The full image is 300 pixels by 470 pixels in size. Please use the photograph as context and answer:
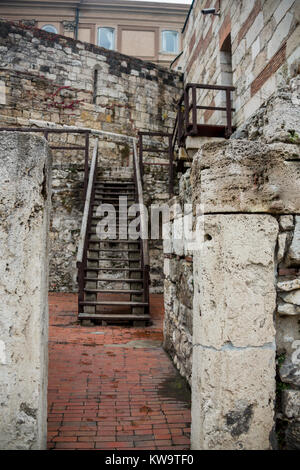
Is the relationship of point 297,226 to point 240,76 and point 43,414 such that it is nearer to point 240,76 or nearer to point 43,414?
point 43,414

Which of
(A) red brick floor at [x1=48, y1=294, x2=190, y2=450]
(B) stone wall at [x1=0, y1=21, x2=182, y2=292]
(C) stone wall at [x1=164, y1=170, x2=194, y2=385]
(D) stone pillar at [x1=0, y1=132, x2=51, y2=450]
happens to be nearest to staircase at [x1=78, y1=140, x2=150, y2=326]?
(A) red brick floor at [x1=48, y1=294, x2=190, y2=450]

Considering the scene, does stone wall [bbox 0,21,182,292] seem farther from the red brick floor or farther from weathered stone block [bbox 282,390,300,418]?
weathered stone block [bbox 282,390,300,418]

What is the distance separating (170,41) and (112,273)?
17066 millimetres

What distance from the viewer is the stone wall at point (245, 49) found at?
5.55 metres

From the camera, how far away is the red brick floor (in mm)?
2434

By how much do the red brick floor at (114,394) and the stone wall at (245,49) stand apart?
172 inches

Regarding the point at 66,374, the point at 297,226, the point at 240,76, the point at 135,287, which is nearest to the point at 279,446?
the point at 297,226

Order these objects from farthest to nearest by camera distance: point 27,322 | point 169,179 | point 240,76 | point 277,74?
point 169,179 < point 240,76 < point 277,74 < point 27,322

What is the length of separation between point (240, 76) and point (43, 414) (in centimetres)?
728

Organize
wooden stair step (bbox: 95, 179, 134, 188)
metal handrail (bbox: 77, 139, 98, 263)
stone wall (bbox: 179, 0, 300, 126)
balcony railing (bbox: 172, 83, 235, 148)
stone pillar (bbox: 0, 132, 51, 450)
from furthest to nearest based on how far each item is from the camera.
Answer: wooden stair step (bbox: 95, 179, 134, 188)
balcony railing (bbox: 172, 83, 235, 148)
metal handrail (bbox: 77, 139, 98, 263)
stone wall (bbox: 179, 0, 300, 126)
stone pillar (bbox: 0, 132, 51, 450)

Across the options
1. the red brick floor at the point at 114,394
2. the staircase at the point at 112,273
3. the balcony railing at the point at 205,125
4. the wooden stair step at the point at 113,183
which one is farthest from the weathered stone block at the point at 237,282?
the wooden stair step at the point at 113,183

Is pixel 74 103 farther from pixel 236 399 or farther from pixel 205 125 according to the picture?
pixel 236 399

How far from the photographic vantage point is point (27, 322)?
196cm

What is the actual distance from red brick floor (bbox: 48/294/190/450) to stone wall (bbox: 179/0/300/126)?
4.36m
